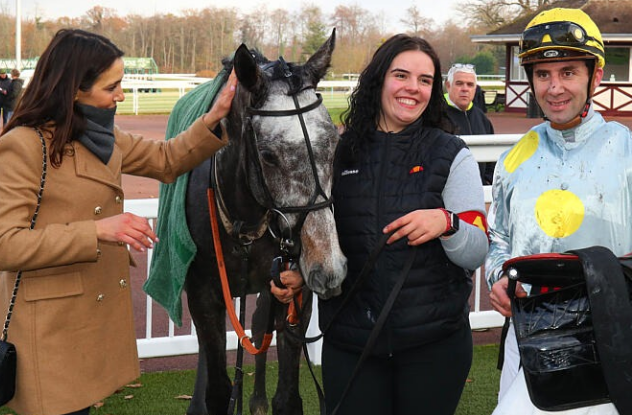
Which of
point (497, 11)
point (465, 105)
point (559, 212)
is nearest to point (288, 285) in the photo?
point (559, 212)

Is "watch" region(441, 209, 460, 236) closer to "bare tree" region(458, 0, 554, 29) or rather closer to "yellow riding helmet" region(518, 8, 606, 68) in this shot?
"yellow riding helmet" region(518, 8, 606, 68)

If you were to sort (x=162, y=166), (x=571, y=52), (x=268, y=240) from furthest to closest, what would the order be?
(x=268, y=240)
(x=162, y=166)
(x=571, y=52)

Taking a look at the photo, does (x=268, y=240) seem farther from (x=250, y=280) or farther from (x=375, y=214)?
(x=375, y=214)

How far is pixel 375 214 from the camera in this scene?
2.38m

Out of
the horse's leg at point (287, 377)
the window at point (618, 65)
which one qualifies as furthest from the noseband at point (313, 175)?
the window at point (618, 65)

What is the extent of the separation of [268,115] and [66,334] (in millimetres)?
959

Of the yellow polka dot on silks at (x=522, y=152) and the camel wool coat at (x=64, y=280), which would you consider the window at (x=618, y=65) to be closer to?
the yellow polka dot on silks at (x=522, y=152)

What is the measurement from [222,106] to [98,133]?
547 mm

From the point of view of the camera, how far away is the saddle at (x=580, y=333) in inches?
61.7

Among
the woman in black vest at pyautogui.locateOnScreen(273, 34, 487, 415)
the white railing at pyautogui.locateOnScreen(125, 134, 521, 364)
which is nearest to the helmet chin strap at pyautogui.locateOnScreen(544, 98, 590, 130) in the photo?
the woman in black vest at pyautogui.locateOnScreen(273, 34, 487, 415)

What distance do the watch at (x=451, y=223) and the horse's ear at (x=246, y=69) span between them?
84cm

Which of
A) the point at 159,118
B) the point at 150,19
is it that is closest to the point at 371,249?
the point at 159,118

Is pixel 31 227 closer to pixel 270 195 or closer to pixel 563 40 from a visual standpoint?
pixel 270 195

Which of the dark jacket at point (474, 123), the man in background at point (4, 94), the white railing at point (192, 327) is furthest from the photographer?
the man in background at point (4, 94)
